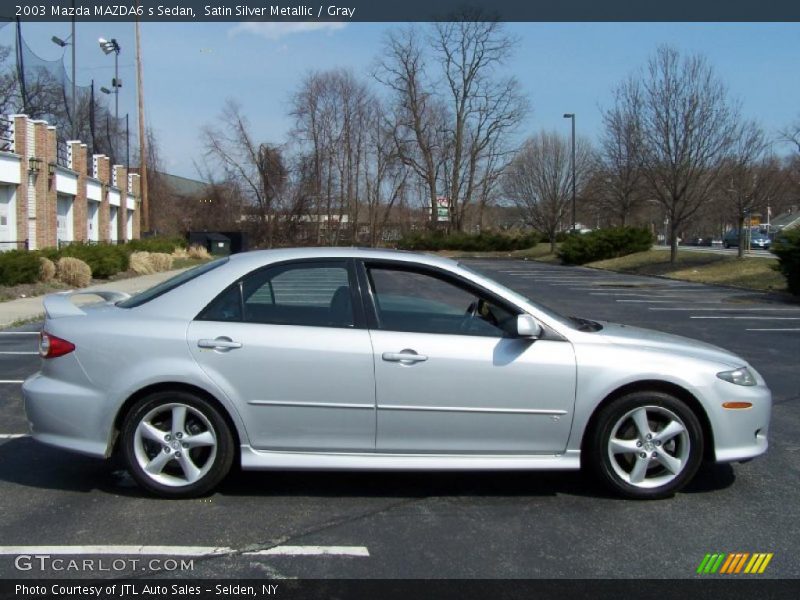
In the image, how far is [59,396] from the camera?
15.6 ft

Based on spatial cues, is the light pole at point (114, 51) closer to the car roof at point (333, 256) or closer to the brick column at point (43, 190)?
the brick column at point (43, 190)

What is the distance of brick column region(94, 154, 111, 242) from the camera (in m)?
39.7

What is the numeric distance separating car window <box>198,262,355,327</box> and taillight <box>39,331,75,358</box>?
82 cm

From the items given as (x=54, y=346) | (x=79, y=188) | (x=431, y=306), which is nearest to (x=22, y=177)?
(x=79, y=188)

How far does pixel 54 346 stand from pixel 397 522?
234cm

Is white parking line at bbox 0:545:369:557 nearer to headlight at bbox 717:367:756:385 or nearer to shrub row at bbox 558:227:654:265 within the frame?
headlight at bbox 717:367:756:385

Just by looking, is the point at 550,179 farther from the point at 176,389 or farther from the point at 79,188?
the point at 176,389

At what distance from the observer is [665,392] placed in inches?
190

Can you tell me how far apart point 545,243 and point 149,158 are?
33.0 m

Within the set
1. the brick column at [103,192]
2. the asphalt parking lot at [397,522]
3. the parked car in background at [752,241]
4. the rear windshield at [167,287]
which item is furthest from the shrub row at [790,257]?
the parked car in background at [752,241]

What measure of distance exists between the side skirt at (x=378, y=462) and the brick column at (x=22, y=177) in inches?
1000

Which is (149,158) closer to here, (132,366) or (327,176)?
(327,176)
